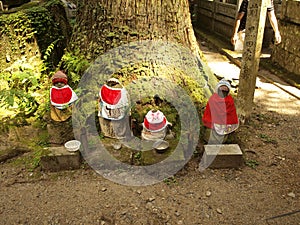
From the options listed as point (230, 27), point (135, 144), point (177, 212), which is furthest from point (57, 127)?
point (230, 27)

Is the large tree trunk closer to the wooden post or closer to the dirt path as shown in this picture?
the wooden post

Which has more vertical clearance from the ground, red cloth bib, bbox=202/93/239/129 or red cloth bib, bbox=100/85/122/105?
red cloth bib, bbox=100/85/122/105

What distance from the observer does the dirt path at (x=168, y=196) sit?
3402 millimetres

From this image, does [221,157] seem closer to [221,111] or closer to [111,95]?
[221,111]

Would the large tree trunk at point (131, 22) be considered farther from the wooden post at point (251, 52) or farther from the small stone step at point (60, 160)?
the small stone step at point (60, 160)

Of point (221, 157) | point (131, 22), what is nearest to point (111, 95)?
point (131, 22)

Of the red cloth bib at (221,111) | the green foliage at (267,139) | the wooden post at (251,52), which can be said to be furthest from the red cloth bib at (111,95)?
the green foliage at (267,139)

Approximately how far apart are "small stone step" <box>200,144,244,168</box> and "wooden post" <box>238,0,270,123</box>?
118 cm

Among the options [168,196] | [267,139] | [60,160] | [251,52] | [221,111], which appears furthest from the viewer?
[267,139]

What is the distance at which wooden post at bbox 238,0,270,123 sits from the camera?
14.5 feet

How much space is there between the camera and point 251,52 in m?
4.70

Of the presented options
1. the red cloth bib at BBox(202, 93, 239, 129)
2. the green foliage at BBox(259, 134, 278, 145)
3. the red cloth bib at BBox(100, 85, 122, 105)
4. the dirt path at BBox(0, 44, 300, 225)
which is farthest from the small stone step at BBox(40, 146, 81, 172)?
the green foliage at BBox(259, 134, 278, 145)

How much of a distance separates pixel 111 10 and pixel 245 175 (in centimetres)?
318

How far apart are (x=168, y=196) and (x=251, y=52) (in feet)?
8.45
